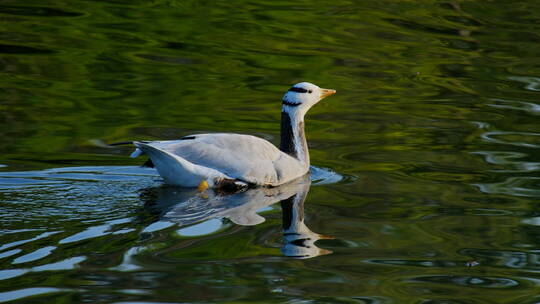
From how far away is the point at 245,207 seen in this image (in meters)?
9.85

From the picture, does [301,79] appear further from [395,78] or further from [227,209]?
[227,209]

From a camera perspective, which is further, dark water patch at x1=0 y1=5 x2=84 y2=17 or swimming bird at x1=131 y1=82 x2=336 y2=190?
dark water patch at x1=0 y1=5 x2=84 y2=17

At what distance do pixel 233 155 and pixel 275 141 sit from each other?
7.18ft

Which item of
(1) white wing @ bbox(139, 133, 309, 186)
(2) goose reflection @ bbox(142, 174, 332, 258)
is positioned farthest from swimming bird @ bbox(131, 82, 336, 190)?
(2) goose reflection @ bbox(142, 174, 332, 258)

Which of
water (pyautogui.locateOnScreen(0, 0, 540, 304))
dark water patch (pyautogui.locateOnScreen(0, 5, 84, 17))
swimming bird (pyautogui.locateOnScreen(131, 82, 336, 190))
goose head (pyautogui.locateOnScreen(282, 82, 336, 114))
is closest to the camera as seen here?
water (pyautogui.locateOnScreen(0, 0, 540, 304))

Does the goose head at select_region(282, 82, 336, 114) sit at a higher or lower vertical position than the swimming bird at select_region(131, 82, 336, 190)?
higher

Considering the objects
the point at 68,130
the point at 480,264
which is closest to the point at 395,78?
the point at 68,130

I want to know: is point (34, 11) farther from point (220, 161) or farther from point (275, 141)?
point (220, 161)

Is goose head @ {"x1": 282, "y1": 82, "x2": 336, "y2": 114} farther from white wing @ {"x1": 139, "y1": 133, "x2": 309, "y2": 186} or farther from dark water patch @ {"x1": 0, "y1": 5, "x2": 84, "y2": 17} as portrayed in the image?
dark water patch @ {"x1": 0, "y1": 5, "x2": 84, "y2": 17}

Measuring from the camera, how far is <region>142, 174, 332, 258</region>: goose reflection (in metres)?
8.70

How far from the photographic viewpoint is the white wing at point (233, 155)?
10469 mm

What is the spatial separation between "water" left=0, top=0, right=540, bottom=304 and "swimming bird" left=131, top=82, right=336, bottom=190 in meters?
0.28

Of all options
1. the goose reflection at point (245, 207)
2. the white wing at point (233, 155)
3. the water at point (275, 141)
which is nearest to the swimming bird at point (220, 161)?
the white wing at point (233, 155)

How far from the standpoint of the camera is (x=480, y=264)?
8188mm
